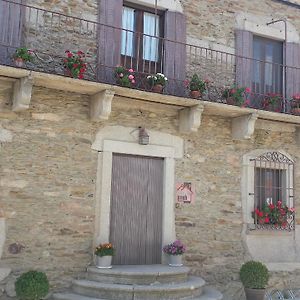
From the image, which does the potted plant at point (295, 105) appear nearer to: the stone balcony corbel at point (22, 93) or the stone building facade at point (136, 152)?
the stone building facade at point (136, 152)

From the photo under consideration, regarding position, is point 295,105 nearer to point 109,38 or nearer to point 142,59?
point 142,59

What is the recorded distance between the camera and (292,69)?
33.7 ft

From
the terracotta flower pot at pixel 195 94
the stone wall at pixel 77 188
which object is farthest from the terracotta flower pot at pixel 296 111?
the terracotta flower pot at pixel 195 94

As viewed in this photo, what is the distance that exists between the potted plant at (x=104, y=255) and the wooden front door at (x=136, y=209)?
0.47 metres

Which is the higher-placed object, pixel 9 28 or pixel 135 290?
pixel 9 28

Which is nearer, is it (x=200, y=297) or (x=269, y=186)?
(x=200, y=297)

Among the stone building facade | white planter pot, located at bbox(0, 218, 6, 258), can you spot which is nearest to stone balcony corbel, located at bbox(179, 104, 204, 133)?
the stone building facade

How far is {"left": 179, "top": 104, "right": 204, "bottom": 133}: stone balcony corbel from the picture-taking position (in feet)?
27.6

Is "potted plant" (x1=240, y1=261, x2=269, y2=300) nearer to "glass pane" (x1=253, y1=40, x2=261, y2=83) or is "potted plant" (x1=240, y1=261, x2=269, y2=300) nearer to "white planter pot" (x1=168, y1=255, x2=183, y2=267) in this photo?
"white planter pot" (x1=168, y1=255, x2=183, y2=267)

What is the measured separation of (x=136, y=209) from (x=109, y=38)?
309 centimetres

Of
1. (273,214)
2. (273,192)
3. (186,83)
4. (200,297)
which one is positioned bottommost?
(200,297)

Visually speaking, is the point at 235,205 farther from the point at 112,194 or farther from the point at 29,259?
the point at 29,259

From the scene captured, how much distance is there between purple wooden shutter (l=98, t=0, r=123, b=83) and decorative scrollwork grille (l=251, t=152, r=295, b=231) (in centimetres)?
348

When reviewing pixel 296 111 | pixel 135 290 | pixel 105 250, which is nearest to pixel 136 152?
pixel 105 250
